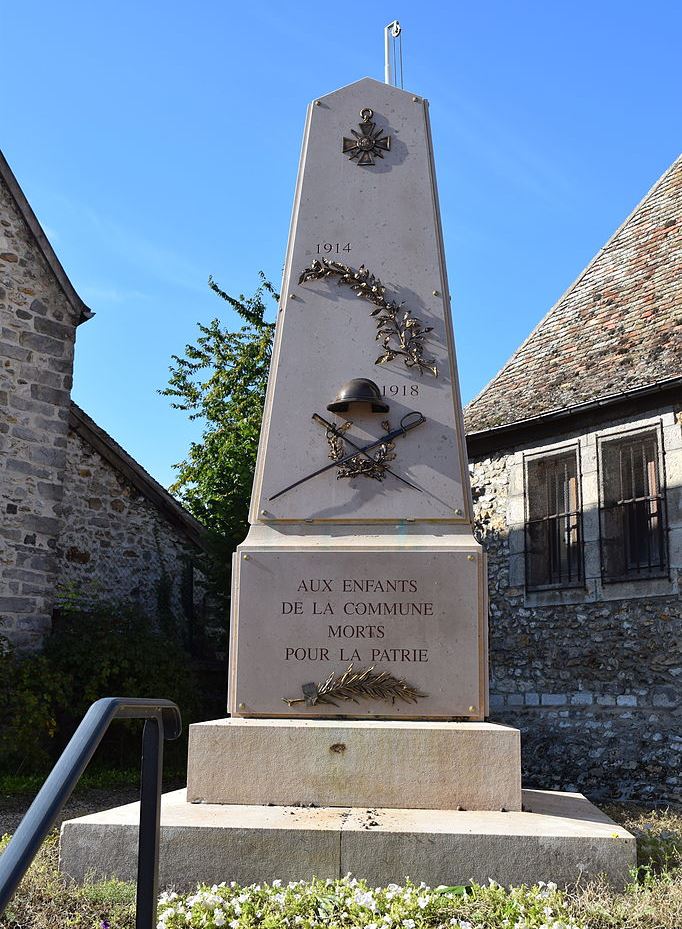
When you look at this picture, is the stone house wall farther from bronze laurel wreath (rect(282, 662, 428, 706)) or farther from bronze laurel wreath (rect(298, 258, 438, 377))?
bronze laurel wreath (rect(282, 662, 428, 706))

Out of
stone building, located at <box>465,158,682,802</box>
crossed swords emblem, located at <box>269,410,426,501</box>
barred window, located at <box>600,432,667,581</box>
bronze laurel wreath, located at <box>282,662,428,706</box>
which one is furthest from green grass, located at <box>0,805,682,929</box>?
barred window, located at <box>600,432,667,581</box>

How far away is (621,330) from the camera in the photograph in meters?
11.3

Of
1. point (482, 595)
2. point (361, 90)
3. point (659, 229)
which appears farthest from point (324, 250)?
point (659, 229)

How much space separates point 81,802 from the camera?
822 centimetres

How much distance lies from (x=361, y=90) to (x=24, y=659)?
22.2 feet

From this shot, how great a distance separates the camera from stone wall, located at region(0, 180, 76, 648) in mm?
10094

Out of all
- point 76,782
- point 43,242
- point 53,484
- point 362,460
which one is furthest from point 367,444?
point 43,242

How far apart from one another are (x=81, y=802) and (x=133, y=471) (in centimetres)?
489

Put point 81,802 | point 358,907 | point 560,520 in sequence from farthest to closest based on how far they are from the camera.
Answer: point 560,520 < point 81,802 < point 358,907

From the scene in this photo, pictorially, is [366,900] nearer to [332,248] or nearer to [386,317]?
[386,317]

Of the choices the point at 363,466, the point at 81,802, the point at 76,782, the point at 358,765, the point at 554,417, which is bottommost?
the point at 81,802

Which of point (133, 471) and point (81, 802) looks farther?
point (133, 471)

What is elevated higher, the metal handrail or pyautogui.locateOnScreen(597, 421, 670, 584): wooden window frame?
pyautogui.locateOnScreen(597, 421, 670, 584): wooden window frame

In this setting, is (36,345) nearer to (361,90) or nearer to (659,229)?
(361,90)
